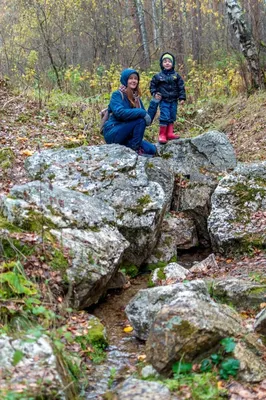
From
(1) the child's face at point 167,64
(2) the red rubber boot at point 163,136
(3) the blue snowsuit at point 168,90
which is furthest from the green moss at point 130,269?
(1) the child's face at point 167,64

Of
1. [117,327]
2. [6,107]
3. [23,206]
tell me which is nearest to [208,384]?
[117,327]

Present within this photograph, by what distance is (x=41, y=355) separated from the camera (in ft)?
10.3

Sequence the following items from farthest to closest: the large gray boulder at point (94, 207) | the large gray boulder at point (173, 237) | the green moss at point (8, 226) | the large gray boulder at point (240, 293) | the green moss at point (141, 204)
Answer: the large gray boulder at point (173, 237), the green moss at point (141, 204), the large gray boulder at point (94, 207), the green moss at point (8, 226), the large gray boulder at point (240, 293)

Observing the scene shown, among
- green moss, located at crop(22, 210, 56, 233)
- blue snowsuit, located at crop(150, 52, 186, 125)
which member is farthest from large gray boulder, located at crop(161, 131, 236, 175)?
green moss, located at crop(22, 210, 56, 233)

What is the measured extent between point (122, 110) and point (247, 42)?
560 cm

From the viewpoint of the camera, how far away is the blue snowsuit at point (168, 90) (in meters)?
7.84

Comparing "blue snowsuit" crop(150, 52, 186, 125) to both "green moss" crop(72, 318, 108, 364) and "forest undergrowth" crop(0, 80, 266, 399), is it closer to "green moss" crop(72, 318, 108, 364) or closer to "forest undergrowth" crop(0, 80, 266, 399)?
"forest undergrowth" crop(0, 80, 266, 399)

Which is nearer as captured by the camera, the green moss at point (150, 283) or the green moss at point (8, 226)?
the green moss at point (8, 226)

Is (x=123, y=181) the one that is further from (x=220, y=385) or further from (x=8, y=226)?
(x=220, y=385)

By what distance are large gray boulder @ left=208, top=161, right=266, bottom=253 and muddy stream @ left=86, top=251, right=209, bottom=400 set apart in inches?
46.1

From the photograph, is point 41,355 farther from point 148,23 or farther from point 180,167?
point 148,23

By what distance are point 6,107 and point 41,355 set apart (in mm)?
7388

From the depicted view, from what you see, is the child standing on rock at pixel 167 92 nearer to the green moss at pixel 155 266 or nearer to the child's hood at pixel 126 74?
the child's hood at pixel 126 74

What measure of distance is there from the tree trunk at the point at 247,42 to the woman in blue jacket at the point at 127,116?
4985 millimetres
